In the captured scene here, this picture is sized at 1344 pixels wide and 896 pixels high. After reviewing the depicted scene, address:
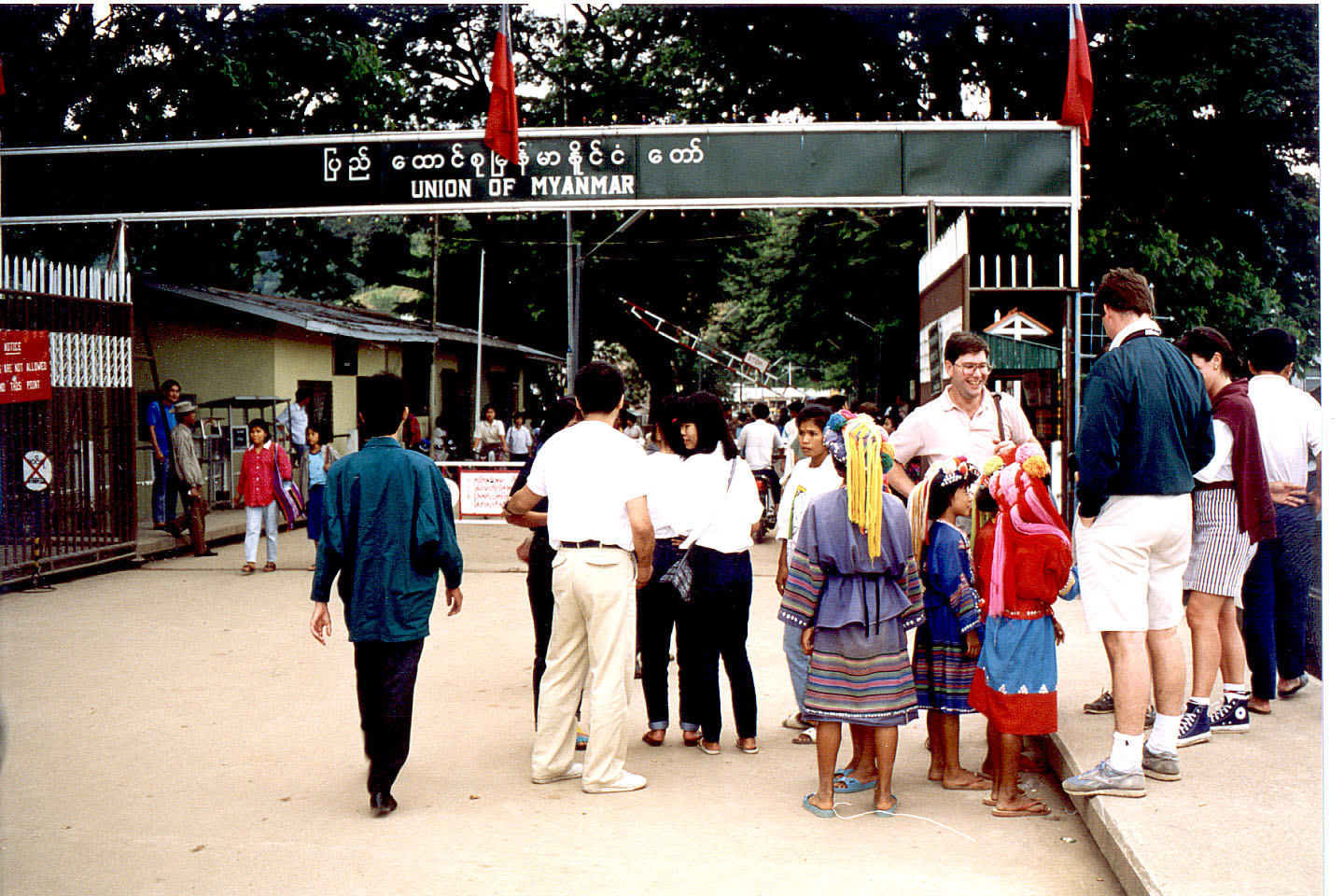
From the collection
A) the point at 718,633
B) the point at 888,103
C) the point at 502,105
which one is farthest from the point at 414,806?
the point at 888,103

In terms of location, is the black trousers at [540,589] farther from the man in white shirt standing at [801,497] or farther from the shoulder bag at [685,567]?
the man in white shirt standing at [801,497]

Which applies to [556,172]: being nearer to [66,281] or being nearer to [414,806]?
[66,281]

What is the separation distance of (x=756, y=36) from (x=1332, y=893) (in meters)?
19.1

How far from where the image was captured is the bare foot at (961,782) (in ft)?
17.5

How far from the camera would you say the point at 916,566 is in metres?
5.05

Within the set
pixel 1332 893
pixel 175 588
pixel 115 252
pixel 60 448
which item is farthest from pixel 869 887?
pixel 115 252

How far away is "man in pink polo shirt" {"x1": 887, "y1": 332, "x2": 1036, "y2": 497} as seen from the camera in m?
5.67

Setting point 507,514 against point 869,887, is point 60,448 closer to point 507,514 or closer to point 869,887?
point 507,514

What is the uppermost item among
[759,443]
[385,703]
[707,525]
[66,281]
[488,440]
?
[66,281]

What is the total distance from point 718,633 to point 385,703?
5.64 feet

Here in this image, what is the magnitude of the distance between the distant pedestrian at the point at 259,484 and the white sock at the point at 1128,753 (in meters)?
9.63

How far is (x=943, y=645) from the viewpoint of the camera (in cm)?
523

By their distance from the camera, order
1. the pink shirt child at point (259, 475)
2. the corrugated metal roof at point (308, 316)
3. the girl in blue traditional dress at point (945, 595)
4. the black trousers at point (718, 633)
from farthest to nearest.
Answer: the corrugated metal roof at point (308, 316) < the pink shirt child at point (259, 475) < the black trousers at point (718, 633) < the girl in blue traditional dress at point (945, 595)

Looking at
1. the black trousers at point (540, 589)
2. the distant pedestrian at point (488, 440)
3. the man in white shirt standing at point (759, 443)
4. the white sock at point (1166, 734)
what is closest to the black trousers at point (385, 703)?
the black trousers at point (540, 589)
